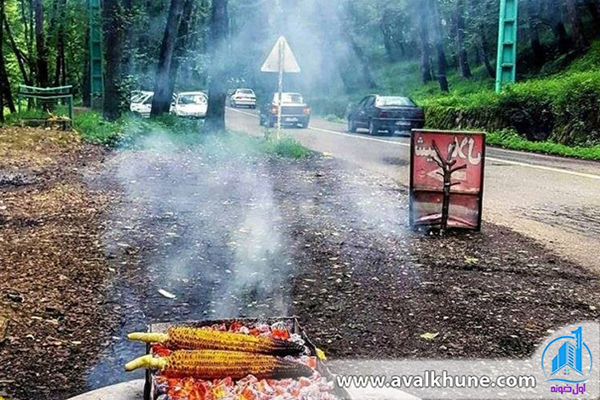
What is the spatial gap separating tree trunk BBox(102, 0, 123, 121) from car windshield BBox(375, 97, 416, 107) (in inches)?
289

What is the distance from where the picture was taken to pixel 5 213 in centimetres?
573

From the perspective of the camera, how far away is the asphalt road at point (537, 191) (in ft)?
17.9

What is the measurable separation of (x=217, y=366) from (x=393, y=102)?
54.9ft

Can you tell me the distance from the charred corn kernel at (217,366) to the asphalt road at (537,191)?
333 cm

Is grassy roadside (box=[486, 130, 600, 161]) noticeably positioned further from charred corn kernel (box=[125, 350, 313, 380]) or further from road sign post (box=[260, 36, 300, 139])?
charred corn kernel (box=[125, 350, 313, 380])

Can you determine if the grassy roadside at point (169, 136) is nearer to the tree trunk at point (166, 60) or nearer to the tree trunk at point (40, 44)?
the tree trunk at point (166, 60)

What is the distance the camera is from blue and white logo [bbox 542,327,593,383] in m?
2.88

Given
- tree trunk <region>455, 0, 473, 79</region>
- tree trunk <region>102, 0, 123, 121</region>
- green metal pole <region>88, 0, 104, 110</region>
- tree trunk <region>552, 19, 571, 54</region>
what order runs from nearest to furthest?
tree trunk <region>102, 0, 123, 121</region> → green metal pole <region>88, 0, 104, 110</region> → tree trunk <region>552, 19, 571, 54</region> → tree trunk <region>455, 0, 473, 79</region>

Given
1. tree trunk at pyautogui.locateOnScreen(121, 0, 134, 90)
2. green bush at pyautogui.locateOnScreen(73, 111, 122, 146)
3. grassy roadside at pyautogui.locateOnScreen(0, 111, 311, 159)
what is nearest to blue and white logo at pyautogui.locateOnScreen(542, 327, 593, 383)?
grassy roadside at pyautogui.locateOnScreen(0, 111, 311, 159)

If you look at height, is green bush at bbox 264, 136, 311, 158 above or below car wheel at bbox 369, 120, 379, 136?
below

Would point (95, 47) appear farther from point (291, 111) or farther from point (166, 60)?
point (291, 111)

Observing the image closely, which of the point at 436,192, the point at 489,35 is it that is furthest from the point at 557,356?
the point at 489,35

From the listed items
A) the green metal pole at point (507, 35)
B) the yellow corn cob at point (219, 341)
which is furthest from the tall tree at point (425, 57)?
the yellow corn cob at point (219, 341)

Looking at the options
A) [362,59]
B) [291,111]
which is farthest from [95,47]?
[362,59]
